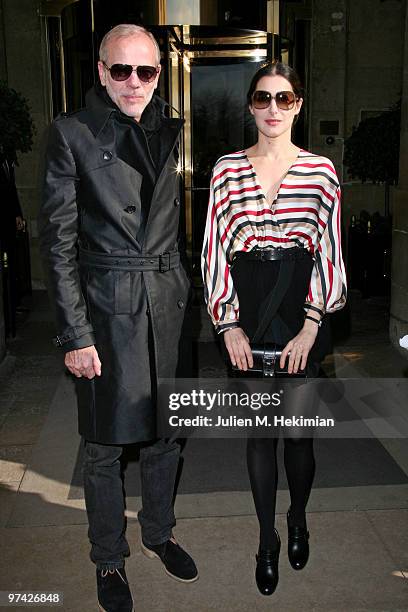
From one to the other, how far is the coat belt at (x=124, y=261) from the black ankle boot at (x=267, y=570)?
128 centimetres

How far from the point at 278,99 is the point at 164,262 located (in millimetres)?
798

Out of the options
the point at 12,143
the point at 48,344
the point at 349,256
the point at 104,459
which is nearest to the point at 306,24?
the point at 349,256

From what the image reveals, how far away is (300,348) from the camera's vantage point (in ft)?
9.43

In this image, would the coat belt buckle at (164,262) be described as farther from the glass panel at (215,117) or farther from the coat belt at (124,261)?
the glass panel at (215,117)

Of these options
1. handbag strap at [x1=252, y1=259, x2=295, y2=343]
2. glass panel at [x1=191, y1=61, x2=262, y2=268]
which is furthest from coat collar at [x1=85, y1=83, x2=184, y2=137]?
glass panel at [x1=191, y1=61, x2=262, y2=268]

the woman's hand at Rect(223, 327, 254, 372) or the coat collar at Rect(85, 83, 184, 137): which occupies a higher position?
the coat collar at Rect(85, 83, 184, 137)

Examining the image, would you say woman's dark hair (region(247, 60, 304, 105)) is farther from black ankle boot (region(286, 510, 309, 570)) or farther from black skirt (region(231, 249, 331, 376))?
black ankle boot (region(286, 510, 309, 570))

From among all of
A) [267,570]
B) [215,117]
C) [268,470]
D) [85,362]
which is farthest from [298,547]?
[215,117]

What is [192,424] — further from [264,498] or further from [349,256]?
[349,256]

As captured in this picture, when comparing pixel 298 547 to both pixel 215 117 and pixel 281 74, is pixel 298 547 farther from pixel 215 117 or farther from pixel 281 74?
pixel 215 117

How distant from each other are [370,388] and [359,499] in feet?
6.36

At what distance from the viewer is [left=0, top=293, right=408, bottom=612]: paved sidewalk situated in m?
2.88

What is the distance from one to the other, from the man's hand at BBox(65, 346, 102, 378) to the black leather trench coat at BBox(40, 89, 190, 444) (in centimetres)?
4

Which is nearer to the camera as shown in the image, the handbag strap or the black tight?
the handbag strap
